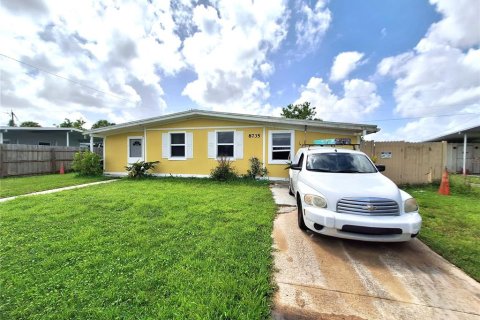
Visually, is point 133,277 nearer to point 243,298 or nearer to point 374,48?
point 243,298

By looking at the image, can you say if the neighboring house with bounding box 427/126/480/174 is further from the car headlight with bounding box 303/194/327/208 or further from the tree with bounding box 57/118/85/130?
the tree with bounding box 57/118/85/130

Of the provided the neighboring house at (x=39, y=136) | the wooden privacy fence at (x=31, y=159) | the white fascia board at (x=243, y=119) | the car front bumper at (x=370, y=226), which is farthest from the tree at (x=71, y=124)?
the car front bumper at (x=370, y=226)

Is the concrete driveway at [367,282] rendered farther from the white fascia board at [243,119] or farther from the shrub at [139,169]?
the shrub at [139,169]

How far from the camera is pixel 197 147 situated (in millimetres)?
11359

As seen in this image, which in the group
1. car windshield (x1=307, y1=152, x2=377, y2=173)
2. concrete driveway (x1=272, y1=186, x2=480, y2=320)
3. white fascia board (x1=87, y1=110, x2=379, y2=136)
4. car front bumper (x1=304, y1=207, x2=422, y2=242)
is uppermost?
white fascia board (x1=87, y1=110, x2=379, y2=136)

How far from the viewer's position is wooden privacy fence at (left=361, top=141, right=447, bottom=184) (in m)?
9.01

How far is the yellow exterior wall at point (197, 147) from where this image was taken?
10.5 meters

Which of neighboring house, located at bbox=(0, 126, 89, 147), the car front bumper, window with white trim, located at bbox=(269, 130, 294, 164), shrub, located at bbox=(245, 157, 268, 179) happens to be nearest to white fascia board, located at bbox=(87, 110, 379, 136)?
window with white trim, located at bbox=(269, 130, 294, 164)

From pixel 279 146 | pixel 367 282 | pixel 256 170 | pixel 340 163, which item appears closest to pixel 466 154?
pixel 279 146

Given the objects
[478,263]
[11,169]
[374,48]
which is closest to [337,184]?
[478,263]

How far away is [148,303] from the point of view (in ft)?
7.02

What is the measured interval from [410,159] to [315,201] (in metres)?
8.16

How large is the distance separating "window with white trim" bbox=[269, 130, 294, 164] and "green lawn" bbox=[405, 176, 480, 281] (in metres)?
5.12

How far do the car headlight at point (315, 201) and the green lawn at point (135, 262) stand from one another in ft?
3.11
